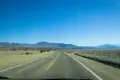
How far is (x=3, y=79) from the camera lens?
493 inches

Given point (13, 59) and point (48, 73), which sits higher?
point (13, 59)

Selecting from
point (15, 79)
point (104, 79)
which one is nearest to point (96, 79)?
point (104, 79)

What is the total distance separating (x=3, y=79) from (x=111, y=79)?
18.7ft

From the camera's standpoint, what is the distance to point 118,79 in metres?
14.0

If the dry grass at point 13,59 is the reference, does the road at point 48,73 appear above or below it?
below

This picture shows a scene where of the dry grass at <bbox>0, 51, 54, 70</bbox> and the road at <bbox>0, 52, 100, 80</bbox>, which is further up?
the dry grass at <bbox>0, 51, 54, 70</bbox>

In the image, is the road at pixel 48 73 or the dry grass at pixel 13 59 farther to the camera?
the dry grass at pixel 13 59

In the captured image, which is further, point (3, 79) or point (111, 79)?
point (111, 79)

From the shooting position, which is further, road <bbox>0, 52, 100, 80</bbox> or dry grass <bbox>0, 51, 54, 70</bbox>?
dry grass <bbox>0, 51, 54, 70</bbox>

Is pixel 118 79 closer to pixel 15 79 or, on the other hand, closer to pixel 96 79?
pixel 96 79

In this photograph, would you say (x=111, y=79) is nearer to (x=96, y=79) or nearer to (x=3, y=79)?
(x=96, y=79)

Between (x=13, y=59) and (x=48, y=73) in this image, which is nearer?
(x=48, y=73)

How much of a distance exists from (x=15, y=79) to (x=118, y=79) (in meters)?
5.50

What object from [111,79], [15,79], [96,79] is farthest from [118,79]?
[15,79]
